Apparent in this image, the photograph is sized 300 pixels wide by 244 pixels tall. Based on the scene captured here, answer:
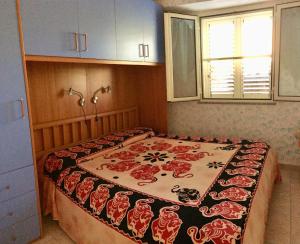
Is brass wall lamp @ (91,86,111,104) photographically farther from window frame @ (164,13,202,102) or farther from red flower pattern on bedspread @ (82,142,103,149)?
window frame @ (164,13,202,102)

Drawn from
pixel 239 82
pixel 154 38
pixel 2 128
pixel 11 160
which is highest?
pixel 154 38

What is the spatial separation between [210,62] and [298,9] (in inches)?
45.9

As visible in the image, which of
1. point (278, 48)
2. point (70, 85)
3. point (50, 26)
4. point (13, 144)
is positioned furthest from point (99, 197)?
point (278, 48)

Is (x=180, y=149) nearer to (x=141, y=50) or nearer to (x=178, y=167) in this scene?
(x=178, y=167)

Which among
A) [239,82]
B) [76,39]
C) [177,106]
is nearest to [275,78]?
[239,82]

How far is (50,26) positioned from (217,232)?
188 centimetres

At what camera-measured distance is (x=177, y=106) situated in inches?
157

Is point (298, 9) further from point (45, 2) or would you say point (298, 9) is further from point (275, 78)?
point (45, 2)

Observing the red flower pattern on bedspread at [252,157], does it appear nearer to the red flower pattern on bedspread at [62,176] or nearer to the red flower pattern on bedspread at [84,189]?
the red flower pattern on bedspread at [84,189]

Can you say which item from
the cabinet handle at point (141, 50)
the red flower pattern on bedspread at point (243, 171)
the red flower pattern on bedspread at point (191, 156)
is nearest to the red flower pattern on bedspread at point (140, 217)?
the red flower pattern on bedspread at point (243, 171)

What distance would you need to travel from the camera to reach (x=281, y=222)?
7.45ft

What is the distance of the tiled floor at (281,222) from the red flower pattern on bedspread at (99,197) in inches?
19.7

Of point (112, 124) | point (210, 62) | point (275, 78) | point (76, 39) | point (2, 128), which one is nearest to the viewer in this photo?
point (2, 128)

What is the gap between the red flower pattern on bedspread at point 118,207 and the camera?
171cm
